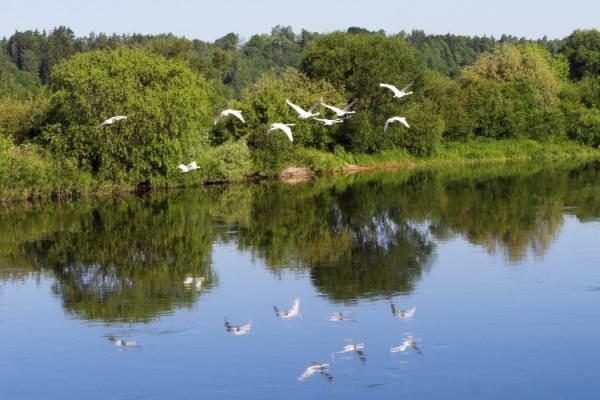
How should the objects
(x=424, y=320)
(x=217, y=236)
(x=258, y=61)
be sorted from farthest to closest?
1. (x=258, y=61)
2. (x=217, y=236)
3. (x=424, y=320)

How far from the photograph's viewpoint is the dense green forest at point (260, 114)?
5097 centimetres

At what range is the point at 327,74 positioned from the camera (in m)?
66.1

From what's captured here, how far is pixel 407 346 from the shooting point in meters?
21.2

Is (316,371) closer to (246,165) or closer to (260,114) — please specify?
(246,165)

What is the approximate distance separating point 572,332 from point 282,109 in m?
40.0

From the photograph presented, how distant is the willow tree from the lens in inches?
2003

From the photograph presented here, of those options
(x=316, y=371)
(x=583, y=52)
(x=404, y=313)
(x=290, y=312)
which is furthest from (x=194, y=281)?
(x=583, y=52)

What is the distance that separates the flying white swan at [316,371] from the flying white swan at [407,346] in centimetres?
151

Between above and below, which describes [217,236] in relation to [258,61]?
below

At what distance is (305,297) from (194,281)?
3.83 m

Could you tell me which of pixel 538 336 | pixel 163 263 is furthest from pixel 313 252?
pixel 538 336

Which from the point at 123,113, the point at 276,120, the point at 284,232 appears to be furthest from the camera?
the point at 276,120

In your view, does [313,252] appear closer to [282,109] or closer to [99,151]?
[99,151]

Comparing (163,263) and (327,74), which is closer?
(163,263)
